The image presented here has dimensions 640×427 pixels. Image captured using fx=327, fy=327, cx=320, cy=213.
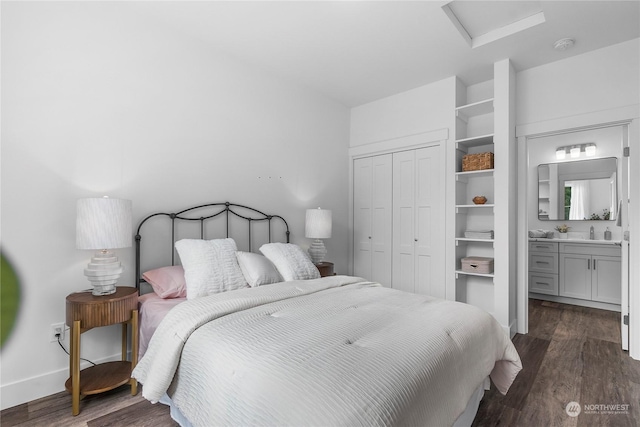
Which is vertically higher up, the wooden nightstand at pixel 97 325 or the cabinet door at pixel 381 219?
the cabinet door at pixel 381 219

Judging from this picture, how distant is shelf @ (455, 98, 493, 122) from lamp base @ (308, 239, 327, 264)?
2.12 metres

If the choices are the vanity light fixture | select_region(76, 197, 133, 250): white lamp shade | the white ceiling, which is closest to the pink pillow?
select_region(76, 197, 133, 250): white lamp shade

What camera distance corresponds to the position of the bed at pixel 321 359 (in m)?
1.09

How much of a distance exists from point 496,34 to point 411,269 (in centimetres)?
255

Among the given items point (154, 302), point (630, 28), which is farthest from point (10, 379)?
point (630, 28)

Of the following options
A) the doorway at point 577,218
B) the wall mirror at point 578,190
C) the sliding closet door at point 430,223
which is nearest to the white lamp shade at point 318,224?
the sliding closet door at point 430,223

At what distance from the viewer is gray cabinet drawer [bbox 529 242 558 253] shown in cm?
459

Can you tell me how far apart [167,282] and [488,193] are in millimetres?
3398

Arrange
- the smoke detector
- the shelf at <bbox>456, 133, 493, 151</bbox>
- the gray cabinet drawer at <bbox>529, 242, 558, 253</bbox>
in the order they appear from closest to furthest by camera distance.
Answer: the smoke detector → the shelf at <bbox>456, 133, 493, 151</bbox> → the gray cabinet drawer at <bbox>529, 242, 558, 253</bbox>

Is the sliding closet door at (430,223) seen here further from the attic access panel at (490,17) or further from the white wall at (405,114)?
the attic access panel at (490,17)

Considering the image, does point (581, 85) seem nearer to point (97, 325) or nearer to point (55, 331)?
point (97, 325)

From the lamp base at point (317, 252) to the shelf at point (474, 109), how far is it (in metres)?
2.12

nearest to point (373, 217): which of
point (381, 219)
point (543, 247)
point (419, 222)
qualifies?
point (381, 219)

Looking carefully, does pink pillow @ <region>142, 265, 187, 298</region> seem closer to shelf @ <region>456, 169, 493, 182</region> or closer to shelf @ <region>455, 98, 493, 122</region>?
shelf @ <region>456, 169, 493, 182</region>
